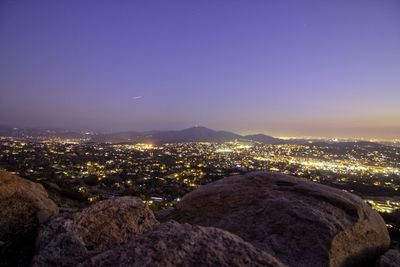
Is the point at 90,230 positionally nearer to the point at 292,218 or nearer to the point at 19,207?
the point at 292,218

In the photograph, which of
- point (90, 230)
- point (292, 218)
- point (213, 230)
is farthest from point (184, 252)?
point (292, 218)

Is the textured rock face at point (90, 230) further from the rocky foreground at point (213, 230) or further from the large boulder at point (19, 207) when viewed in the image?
the large boulder at point (19, 207)

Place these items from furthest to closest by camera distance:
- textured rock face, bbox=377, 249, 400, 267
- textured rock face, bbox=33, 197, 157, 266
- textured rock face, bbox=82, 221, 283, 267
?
textured rock face, bbox=377, 249, 400, 267, textured rock face, bbox=33, 197, 157, 266, textured rock face, bbox=82, 221, 283, 267

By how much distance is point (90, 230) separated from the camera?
413cm

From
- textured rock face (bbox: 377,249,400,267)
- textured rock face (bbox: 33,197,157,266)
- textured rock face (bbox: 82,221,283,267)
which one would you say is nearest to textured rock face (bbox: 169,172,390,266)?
textured rock face (bbox: 377,249,400,267)

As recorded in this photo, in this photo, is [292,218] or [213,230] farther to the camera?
[292,218]

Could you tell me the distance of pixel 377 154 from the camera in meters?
110

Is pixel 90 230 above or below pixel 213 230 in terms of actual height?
below

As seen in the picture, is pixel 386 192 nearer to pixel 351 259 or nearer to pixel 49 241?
pixel 351 259

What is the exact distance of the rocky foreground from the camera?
2.18m

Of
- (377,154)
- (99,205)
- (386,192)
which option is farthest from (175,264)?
(377,154)

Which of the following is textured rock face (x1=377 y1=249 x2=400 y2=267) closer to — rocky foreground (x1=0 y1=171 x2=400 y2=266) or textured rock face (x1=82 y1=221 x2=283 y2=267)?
rocky foreground (x1=0 y1=171 x2=400 y2=266)

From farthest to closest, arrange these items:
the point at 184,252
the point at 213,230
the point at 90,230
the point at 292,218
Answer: the point at 292,218, the point at 90,230, the point at 213,230, the point at 184,252

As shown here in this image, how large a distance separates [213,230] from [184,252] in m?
0.38
